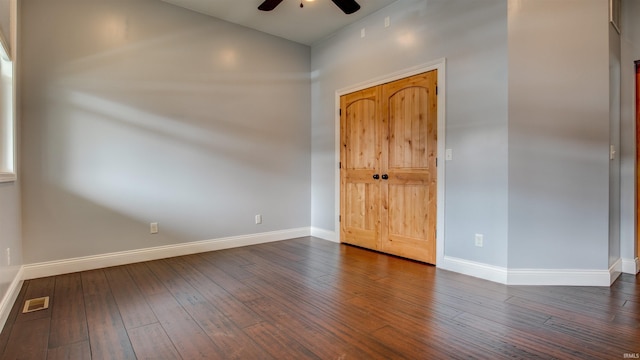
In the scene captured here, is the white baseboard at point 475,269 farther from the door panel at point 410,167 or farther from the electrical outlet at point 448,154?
the electrical outlet at point 448,154

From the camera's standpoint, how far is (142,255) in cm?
366

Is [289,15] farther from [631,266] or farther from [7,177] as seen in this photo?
[631,266]

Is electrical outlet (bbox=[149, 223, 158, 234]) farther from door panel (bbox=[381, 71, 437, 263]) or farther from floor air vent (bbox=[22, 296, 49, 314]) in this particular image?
door panel (bbox=[381, 71, 437, 263])

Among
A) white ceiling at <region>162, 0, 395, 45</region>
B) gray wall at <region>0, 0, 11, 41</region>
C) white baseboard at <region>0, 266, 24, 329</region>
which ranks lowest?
white baseboard at <region>0, 266, 24, 329</region>

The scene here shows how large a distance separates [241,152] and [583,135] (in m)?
3.66

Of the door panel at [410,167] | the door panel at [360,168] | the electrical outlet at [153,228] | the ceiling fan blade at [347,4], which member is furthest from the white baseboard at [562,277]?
the electrical outlet at [153,228]

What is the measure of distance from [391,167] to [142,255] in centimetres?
300

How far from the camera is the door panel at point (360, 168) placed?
13.6 ft

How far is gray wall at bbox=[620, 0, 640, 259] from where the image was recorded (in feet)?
10.4

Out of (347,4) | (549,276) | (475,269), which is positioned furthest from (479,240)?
(347,4)

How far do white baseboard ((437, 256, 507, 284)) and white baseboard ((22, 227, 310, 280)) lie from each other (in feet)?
7.51

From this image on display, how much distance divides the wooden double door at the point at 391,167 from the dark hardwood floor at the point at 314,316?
1.82 ft

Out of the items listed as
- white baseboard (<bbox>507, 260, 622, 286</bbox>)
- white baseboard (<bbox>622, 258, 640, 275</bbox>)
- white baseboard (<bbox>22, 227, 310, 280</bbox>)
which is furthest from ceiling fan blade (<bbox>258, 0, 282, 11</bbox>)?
white baseboard (<bbox>622, 258, 640, 275</bbox>)

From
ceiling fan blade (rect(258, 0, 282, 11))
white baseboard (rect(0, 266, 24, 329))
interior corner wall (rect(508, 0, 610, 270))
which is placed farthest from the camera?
ceiling fan blade (rect(258, 0, 282, 11))
